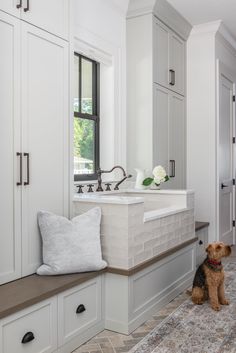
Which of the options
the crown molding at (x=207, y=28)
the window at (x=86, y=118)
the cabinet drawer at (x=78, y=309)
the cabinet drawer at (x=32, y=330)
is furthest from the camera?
the crown molding at (x=207, y=28)

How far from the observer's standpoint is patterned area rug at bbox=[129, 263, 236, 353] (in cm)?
226

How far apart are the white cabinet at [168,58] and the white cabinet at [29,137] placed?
1.62 m

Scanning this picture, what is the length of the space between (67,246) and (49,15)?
156cm

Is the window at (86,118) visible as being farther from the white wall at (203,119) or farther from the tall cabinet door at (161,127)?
the white wall at (203,119)

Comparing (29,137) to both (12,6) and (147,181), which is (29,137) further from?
(147,181)

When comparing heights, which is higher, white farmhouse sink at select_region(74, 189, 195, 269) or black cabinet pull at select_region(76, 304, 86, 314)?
white farmhouse sink at select_region(74, 189, 195, 269)

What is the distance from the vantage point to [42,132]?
247 centimetres

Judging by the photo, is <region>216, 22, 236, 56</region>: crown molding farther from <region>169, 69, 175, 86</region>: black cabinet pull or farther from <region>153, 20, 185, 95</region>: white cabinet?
<region>169, 69, 175, 86</region>: black cabinet pull

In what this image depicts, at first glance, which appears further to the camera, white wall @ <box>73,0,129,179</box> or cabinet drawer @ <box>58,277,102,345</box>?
white wall @ <box>73,0,129,179</box>

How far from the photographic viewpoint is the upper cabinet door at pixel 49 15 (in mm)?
2364

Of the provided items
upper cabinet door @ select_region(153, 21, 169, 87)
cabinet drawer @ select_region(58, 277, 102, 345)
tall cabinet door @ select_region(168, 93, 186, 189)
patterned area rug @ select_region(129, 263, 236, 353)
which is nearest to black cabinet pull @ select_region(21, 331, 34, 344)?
cabinet drawer @ select_region(58, 277, 102, 345)

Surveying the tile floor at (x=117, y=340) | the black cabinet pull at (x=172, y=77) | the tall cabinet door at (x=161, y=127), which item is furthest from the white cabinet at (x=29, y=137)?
the black cabinet pull at (x=172, y=77)

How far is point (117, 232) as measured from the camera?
249 cm

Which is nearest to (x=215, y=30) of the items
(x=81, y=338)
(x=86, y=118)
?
(x=86, y=118)
